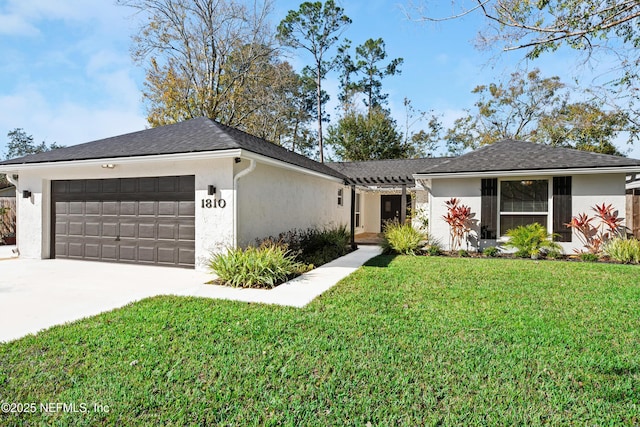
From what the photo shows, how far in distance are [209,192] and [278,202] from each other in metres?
2.62

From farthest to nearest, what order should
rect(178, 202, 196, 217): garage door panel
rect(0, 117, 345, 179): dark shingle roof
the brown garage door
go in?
the brown garage door < rect(178, 202, 196, 217): garage door panel < rect(0, 117, 345, 179): dark shingle roof

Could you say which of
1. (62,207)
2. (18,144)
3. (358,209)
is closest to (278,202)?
(62,207)

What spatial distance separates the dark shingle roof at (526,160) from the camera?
10.2 meters

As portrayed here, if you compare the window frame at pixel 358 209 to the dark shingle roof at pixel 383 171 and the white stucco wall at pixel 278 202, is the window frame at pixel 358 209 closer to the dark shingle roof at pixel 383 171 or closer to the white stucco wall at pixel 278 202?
the dark shingle roof at pixel 383 171

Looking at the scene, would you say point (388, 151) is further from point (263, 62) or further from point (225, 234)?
point (225, 234)

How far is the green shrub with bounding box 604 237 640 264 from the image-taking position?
9406 millimetres

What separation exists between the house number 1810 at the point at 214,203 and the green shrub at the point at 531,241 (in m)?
8.92

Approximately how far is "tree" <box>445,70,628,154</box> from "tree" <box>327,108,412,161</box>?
5.73 meters

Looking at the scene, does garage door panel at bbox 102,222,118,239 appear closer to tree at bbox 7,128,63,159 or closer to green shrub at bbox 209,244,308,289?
green shrub at bbox 209,244,308,289

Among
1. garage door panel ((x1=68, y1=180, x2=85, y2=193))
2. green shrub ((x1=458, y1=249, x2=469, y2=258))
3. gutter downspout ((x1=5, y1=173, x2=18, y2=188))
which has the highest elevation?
gutter downspout ((x1=5, y1=173, x2=18, y2=188))

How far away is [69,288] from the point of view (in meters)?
6.51

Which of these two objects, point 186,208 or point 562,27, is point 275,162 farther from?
point 562,27

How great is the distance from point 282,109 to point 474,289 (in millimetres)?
23334

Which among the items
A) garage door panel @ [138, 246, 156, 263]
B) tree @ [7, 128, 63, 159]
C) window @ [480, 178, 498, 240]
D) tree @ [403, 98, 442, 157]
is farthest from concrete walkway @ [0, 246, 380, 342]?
tree @ [7, 128, 63, 159]
